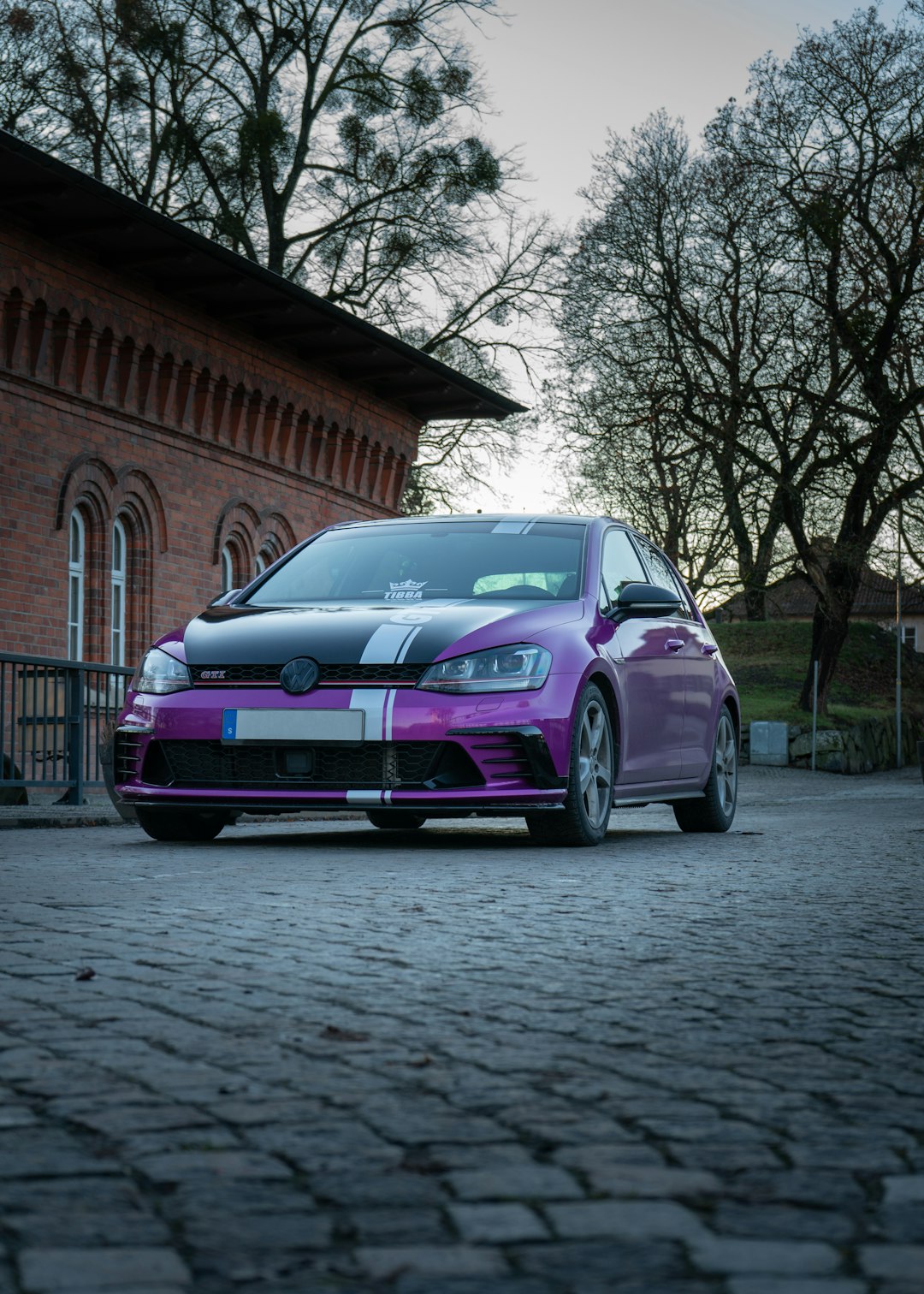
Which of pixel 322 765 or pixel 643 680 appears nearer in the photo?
pixel 322 765

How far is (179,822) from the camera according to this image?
9.66m

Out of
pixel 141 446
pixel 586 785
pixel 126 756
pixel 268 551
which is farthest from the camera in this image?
pixel 268 551

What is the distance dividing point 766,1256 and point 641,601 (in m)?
7.55

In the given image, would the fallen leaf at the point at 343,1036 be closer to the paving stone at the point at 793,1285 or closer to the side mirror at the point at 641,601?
the paving stone at the point at 793,1285

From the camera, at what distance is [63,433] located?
71.3ft

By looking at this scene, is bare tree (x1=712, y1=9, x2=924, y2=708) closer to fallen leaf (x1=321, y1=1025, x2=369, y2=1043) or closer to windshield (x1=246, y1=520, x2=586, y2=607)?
windshield (x1=246, y1=520, x2=586, y2=607)

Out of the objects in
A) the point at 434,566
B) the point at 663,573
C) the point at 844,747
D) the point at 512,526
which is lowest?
the point at 844,747

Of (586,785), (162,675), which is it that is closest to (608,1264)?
(586,785)

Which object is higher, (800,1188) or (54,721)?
(54,721)

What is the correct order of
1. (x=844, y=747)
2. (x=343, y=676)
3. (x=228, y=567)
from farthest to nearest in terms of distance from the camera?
(x=844, y=747) < (x=228, y=567) < (x=343, y=676)

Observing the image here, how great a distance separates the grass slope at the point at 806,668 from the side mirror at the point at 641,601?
117 feet

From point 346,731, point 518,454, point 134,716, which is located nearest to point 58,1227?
point 346,731

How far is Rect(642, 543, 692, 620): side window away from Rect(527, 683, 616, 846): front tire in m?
1.89

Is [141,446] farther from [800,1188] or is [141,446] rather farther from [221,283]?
[800,1188]
